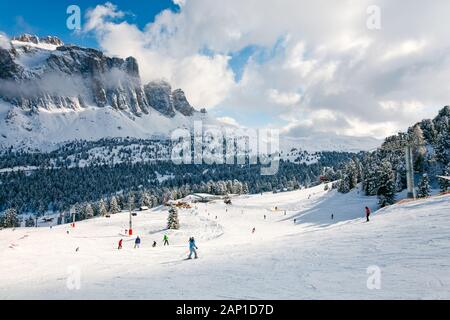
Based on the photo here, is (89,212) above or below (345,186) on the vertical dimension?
below

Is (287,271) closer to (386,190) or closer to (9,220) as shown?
(386,190)

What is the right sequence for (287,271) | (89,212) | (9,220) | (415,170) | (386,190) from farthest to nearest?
1. (89,212)
2. (9,220)
3. (415,170)
4. (386,190)
5. (287,271)

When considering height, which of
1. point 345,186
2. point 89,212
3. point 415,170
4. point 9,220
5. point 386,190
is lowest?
point 9,220

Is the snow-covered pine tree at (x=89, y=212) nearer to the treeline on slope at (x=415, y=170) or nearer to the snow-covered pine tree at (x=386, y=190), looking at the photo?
the treeline on slope at (x=415, y=170)

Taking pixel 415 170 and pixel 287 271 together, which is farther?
pixel 415 170

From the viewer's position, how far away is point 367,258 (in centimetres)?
1538

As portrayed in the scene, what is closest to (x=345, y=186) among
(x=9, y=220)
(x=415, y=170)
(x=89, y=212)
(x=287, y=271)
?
(x=415, y=170)

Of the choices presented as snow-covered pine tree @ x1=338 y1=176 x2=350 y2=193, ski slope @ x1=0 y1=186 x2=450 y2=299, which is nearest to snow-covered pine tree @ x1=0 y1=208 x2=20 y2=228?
ski slope @ x1=0 y1=186 x2=450 y2=299

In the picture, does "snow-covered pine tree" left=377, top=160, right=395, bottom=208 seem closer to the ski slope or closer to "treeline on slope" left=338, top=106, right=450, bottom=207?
"treeline on slope" left=338, top=106, right=450, bottom=207

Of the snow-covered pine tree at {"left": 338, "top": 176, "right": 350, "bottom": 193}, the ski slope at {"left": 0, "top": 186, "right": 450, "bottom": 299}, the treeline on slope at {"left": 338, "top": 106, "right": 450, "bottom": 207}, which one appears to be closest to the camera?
the ski slope at {"left": 0, "top": 186, "right": 450, "bottom": 299}
